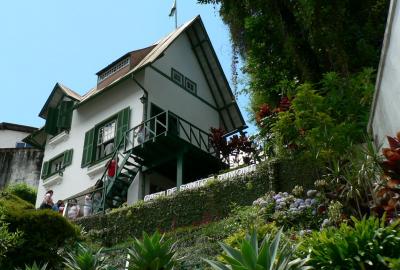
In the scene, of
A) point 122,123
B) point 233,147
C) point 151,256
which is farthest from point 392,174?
point 122,123

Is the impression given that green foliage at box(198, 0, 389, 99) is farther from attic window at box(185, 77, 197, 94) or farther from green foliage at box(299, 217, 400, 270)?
green foliage at box(299, 217, 400, 270)

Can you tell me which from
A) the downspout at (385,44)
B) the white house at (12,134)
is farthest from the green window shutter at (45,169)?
the downspout at (385,44)

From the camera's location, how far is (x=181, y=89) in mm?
23453

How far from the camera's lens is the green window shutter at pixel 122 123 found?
69.4ft

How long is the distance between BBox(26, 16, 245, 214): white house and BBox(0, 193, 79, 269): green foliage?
7.78 metres

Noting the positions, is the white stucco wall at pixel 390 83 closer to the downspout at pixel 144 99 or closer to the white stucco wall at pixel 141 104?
the downspout at pixel 144 99

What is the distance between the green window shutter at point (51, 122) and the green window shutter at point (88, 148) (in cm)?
256

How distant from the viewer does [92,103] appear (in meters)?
23.7

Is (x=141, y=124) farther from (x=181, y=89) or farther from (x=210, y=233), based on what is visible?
(x=210, y=233)

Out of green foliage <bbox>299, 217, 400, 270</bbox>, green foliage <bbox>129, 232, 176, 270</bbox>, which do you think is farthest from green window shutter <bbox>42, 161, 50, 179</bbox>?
green foliage <bbox>299, 217, 400, 270</bbox>

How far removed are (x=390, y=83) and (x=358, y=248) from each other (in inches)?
154

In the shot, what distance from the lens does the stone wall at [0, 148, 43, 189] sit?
35.1 metres

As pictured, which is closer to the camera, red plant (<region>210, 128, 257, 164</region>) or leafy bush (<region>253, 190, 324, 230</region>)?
leafy bush (<region>253, 190, 324, 230</region>)

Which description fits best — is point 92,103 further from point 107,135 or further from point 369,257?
point 369,257
